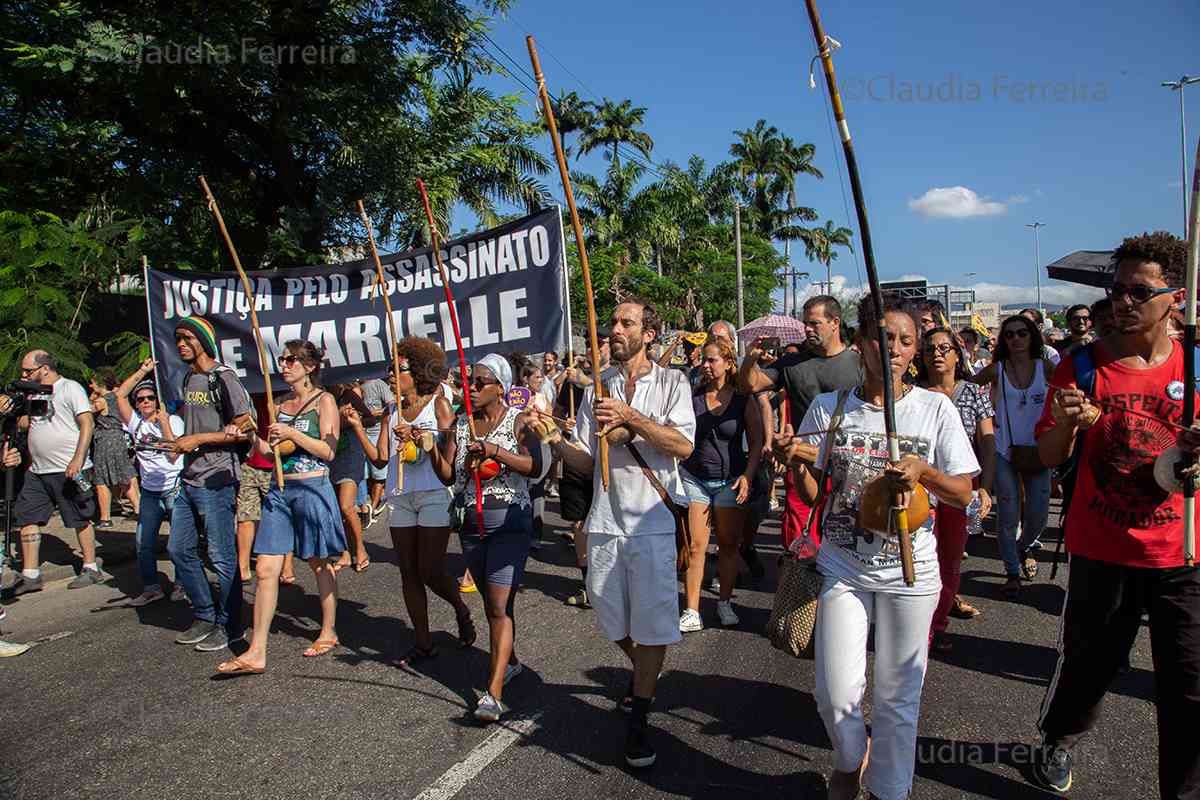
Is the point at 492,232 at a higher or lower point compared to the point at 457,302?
higher

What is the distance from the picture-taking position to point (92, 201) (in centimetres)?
1365

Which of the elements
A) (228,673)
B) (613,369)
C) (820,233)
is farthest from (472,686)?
(820,233)

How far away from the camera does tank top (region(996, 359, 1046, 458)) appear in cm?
612

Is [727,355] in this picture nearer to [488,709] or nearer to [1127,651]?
[488,709]

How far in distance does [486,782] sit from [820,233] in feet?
186

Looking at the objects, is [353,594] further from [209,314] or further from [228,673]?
[209,314]

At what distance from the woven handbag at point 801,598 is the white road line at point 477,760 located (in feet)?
4.84

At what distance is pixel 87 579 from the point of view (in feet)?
24.3

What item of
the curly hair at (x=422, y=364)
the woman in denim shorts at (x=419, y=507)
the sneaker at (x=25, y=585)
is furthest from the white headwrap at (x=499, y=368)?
the sneaker at (x=25, y=585)

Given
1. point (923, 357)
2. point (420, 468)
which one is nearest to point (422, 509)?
point (420, 468)

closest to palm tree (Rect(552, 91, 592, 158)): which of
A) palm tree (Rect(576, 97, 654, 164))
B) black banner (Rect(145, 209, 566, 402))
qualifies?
palm tree (Rect(576, 97, 654, 164))

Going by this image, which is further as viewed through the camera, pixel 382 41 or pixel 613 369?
pixel 382 41

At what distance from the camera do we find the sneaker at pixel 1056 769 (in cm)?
343

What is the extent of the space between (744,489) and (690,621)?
0.95 metres
